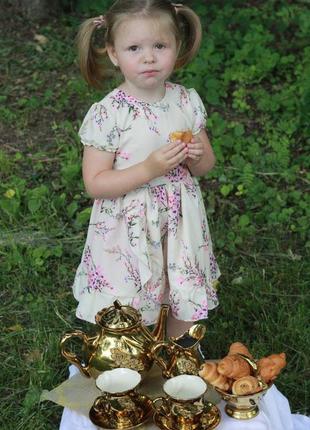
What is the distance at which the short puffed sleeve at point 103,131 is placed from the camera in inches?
94.6

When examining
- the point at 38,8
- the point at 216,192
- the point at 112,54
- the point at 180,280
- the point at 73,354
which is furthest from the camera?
the point at 38,8

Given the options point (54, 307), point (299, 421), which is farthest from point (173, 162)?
point (54, 307)

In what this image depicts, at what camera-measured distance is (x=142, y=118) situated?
240 cm

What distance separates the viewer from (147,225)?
2455 mm

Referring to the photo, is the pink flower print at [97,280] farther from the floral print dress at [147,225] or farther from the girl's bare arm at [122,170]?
the girl's bare arm at [122,170]

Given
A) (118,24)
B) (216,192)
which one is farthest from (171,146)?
(216,192)

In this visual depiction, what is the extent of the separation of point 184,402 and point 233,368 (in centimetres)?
16

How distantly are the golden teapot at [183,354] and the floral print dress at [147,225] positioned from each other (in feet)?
1.02

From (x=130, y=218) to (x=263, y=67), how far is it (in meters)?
2.64

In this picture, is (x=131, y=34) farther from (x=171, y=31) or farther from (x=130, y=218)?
(x=130, y=218)

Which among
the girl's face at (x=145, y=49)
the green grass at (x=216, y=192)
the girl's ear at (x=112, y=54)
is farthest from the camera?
the green grass at (x=216, y=192)

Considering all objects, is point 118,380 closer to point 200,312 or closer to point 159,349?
point 159,349

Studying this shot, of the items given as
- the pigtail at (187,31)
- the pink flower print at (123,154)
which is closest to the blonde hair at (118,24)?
the pigtail at (187,31)

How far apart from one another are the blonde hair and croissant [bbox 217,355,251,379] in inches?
37.4
